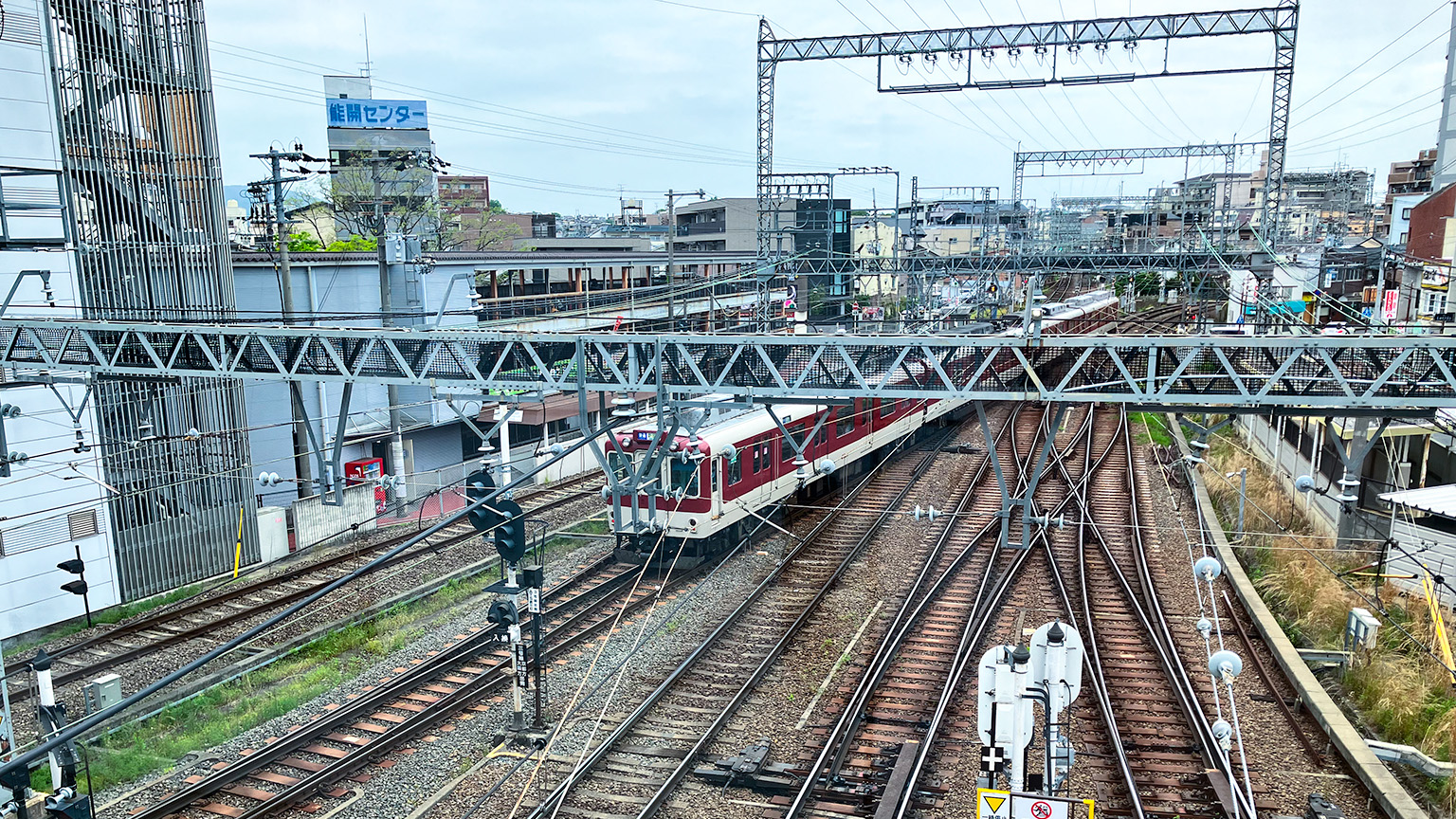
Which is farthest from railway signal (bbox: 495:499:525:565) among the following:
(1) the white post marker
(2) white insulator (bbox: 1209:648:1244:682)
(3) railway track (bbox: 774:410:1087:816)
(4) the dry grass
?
(4) the dry grass

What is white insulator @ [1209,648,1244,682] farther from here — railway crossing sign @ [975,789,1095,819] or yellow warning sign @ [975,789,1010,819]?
yellow warning sign @ [975,789,1010,819]

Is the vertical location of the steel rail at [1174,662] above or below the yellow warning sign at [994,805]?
below

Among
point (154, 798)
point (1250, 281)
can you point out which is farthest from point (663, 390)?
point (1250, 281)

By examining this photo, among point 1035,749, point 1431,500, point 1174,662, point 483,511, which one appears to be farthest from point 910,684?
point 1431,500

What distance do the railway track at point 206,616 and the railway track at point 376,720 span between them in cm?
194

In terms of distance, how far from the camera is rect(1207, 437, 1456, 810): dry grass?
30.6 feet

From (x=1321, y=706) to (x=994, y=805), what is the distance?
21.3 ft

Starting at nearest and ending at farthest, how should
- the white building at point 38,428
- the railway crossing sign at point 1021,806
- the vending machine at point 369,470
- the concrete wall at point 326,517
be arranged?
the railway crossing sign at point 1021,806
the white building at point 38,428
the concrete wall at point 326,517
the vending machine at point 369,470

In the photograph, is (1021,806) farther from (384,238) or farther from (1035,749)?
(384,238)

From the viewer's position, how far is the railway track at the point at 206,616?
11500 millimetres

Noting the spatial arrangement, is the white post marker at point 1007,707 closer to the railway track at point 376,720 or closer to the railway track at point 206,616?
the railway track at point 376,720

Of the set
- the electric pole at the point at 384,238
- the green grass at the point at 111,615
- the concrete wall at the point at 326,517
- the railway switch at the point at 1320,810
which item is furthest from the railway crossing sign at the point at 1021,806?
the concrete wall at the point at 326,517

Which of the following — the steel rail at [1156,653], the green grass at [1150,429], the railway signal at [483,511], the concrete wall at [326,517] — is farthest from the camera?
the green grass at [1150,429]

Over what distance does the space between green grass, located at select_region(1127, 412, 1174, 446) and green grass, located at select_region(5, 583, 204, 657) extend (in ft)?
63.9
